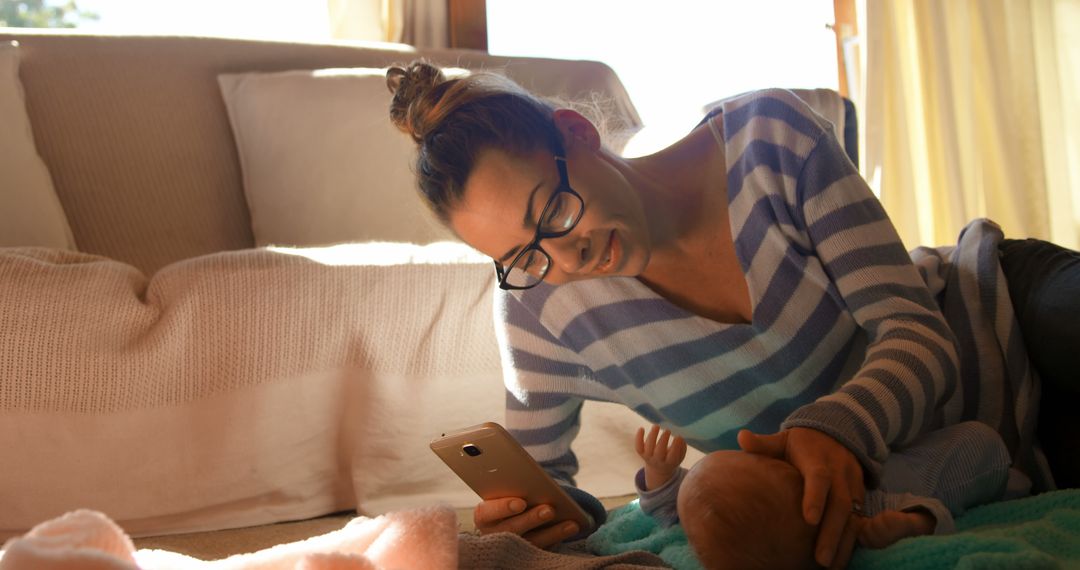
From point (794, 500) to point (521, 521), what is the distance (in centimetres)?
35

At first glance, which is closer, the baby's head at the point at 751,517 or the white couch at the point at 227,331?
the baby's head at the point at 751,517

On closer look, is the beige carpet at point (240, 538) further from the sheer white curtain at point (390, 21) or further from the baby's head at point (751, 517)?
the sheer white curtain at point (390, 21)

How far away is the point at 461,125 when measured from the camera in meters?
1.18

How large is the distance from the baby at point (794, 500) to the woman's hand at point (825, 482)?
0.01m

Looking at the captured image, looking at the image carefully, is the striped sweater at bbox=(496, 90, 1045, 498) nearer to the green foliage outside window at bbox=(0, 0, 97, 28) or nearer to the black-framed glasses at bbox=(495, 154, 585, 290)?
the black-framed glasses at bbox=(495, 154, 585, 290)

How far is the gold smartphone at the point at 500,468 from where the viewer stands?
109 cm

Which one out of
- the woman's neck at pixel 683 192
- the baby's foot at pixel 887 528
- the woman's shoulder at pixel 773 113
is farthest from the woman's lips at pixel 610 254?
the baby's foot at pixel 887 528

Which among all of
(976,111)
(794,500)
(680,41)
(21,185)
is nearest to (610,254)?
(794,500)

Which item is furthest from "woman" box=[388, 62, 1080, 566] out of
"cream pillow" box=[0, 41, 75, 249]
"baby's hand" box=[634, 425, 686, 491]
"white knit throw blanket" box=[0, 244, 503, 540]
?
"cream pillow" box=[0, 41, 75, 249]

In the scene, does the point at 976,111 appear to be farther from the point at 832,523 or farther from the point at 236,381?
the point at 832,523

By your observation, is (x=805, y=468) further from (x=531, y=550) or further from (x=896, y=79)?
(x=896, y=79)

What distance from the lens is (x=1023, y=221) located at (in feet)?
10.7

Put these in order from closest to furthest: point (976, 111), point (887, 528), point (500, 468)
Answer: point (887, 528), point (500, 468), point (976, 111)

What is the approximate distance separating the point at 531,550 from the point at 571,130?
1.70 feet
